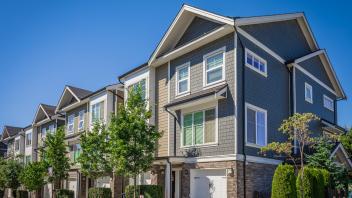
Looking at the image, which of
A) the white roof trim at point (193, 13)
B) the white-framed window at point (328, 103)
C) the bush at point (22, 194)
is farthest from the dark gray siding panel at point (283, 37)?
the bush at point (22, 194)

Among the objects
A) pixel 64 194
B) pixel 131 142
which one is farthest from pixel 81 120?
pixel 131 142

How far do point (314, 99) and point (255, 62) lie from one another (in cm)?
736

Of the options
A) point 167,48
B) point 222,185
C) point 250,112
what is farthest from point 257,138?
point 167,48

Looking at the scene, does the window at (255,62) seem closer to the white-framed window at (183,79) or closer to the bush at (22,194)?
the white-framed window at (183,79)

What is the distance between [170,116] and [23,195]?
28.1 meters

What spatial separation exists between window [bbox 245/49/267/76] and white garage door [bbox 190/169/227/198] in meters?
5.26

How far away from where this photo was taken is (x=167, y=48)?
2231 centimetres

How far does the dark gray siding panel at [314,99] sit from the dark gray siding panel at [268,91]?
104 cm

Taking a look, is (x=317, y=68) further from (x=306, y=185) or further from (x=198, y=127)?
(x=306, y=185)

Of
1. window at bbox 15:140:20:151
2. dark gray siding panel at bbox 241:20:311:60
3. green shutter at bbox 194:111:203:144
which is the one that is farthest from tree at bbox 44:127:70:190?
window at bbox 15:140:20:151

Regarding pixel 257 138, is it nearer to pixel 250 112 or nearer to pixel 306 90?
pixel 250 112

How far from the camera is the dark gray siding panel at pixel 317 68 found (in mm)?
23256

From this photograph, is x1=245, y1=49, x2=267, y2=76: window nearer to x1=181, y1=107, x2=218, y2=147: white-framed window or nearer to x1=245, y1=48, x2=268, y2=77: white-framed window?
x1=245, y1=48, x2=268, y2=77: white-framed window

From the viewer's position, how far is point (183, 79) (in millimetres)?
20562
